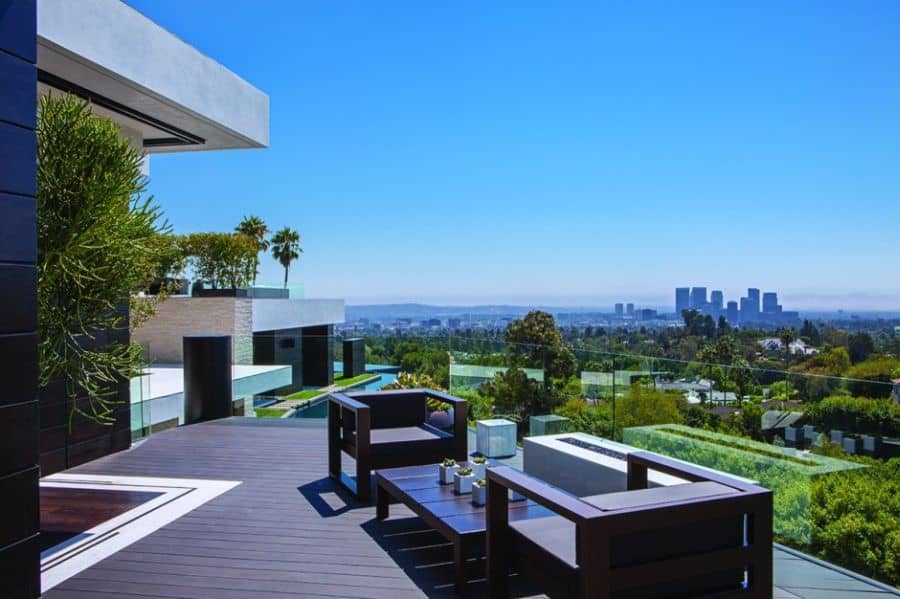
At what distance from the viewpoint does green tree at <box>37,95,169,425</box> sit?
4.03m

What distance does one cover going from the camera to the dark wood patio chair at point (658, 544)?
2.40m

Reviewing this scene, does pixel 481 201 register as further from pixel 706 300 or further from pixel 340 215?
pixel 706 300

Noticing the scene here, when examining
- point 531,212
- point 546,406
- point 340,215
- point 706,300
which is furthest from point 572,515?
point 706,300

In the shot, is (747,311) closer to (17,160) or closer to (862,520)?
(862,520)

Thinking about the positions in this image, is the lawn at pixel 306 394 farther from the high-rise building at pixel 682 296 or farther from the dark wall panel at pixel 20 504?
the high-rise building at pixel 682 296

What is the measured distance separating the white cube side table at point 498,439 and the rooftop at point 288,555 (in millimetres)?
1509

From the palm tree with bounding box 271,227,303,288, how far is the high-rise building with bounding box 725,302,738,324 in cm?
2499

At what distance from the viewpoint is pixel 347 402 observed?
213 inches

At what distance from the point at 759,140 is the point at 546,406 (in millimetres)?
35737

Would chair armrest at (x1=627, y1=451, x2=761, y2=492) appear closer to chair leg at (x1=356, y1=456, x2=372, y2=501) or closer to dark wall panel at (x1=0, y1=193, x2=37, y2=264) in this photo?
chair leg at (x1=356, y1=456, x2=372, y2=501)

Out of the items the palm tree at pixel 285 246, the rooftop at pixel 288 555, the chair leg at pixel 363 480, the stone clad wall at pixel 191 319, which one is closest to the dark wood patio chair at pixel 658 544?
the rooftop at pixel 288 555

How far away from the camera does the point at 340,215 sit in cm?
3200

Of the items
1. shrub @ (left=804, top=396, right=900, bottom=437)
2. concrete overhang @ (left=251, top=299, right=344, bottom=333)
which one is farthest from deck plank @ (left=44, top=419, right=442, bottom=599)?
concrete overhang @ (left=251, top=299, right=344, bottom=333)

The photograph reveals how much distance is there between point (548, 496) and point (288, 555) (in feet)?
6.46
